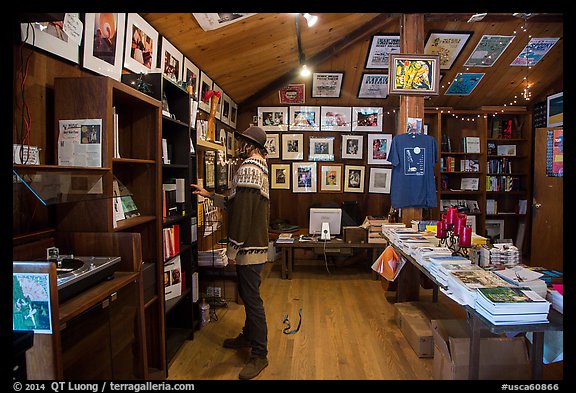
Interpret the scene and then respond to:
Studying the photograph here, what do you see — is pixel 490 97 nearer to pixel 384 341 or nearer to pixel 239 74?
→ pixel 239 74

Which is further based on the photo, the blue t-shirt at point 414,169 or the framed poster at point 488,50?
the framed poster at point 488,50

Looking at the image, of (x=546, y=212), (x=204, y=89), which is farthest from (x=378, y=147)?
(x=204, y=89)

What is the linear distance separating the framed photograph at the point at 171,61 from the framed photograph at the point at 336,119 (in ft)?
10.4

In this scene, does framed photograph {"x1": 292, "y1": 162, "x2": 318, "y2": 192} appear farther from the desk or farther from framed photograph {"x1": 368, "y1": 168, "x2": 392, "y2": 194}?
the desk

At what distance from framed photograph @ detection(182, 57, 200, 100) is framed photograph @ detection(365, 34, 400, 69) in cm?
262

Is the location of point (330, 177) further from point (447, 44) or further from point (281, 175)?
point (447, 44)

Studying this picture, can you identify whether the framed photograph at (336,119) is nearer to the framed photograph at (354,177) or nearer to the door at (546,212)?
the framed photograph at (354,177)

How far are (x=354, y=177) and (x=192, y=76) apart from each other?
11.2 feet

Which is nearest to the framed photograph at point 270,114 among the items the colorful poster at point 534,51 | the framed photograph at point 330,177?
the framed photograph at point 330,177

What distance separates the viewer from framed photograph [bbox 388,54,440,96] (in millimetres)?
3832

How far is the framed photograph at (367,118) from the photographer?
6.06 m

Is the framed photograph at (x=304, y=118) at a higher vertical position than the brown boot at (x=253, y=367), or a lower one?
higher

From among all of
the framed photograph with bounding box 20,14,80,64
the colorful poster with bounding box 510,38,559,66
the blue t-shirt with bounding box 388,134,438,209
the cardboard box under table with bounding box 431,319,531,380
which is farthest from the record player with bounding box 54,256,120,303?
the colorful poster with bounding box 510,38,559,66

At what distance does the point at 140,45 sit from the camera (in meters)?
2.54
